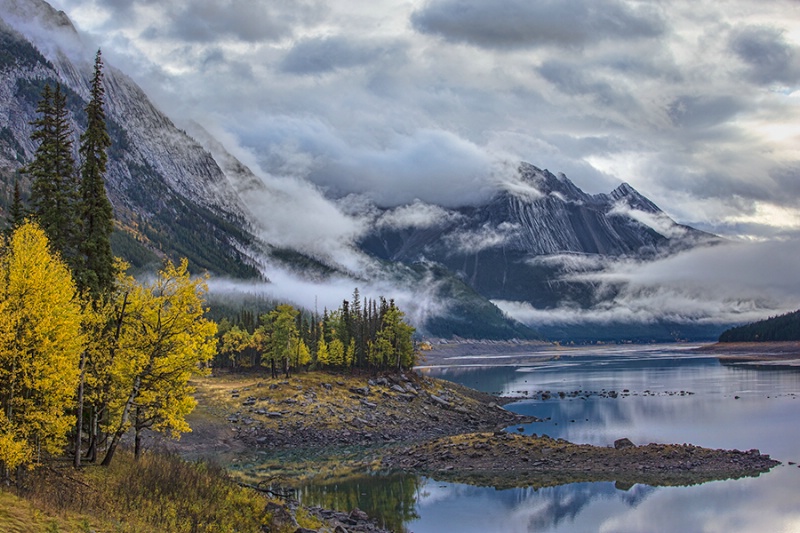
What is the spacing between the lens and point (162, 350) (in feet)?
137

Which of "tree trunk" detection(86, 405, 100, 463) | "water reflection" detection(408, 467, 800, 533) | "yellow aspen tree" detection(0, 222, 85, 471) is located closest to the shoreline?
"water reflection" detection(408, 467, 800, 533)

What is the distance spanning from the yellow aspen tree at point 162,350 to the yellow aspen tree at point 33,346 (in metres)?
5.14

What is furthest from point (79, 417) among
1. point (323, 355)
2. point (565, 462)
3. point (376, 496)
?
point (323, 355)

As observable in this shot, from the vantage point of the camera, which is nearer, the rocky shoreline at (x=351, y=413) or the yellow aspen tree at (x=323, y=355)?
the rocky shoreline at (x=351, y=413)

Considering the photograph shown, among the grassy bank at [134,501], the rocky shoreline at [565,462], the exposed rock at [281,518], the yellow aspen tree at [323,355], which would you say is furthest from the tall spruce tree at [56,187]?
the yellow aspen tree at [323,355]

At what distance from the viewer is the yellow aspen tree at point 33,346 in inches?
1299

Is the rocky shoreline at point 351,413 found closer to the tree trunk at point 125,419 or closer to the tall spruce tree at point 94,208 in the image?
the tall spruce tree at point 94,208

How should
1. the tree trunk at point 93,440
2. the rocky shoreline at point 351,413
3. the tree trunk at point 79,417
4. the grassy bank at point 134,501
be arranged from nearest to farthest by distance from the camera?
the grassy bank at point 134,501
the tree trunk at point 79,417
the tree trunk at point 93,440
the rocky shoreline at point 351,413

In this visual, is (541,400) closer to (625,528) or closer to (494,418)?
(494,418)

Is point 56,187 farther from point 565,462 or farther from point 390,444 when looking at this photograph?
point 390,444

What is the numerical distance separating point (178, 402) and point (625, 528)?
127 feet

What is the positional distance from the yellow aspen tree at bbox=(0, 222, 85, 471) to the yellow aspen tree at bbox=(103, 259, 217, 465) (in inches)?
202

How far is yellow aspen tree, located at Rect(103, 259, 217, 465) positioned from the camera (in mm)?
40906

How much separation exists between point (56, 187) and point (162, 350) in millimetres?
14859
